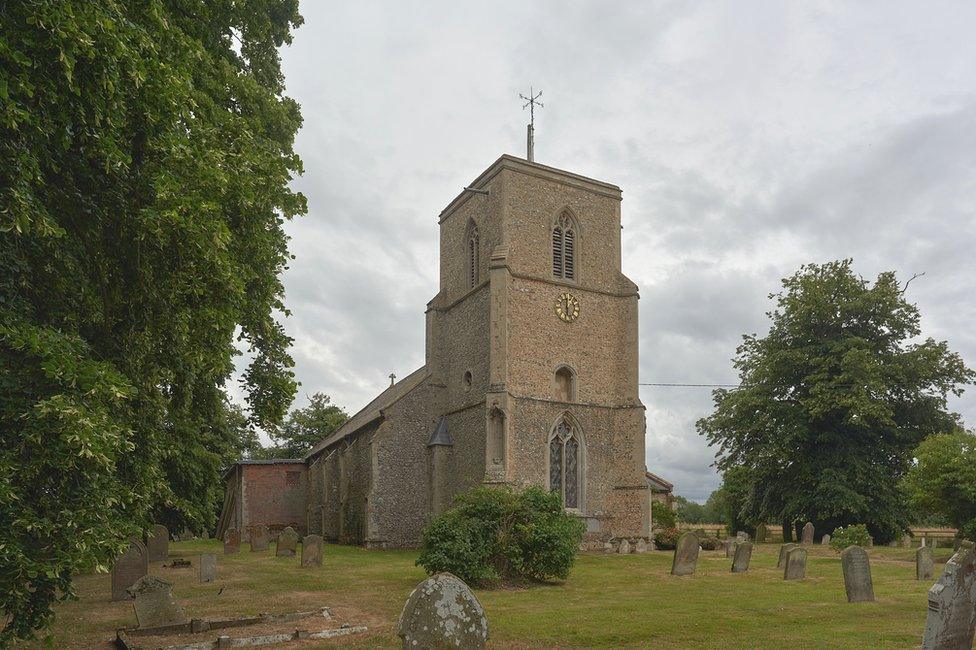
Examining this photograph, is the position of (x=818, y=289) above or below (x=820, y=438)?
above

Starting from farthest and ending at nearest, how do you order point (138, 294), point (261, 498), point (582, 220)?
point (261, 498) < point (582, 220) < point (138, 294)

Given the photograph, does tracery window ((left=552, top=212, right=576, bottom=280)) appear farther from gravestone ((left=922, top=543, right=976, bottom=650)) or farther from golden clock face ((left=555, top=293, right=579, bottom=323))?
gravestone ((left=922, top=543, right=976, bottom=650))

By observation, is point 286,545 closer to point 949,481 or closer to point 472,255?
point 472,255

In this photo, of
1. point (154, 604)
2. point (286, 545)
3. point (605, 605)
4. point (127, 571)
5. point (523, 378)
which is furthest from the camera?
point (523, 378)

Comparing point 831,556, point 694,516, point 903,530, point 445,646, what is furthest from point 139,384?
point 694,516

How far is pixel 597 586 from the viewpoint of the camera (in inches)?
612

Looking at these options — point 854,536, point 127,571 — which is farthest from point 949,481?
point 127,571

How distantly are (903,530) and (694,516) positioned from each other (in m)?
73.1

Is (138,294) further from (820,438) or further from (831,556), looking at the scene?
(820,438)

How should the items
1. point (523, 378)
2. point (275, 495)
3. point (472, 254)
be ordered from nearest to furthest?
1. point (523, 378)
2. point (472, 254)
3. point (275, 495)

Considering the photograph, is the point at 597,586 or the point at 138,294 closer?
the point at 138,294

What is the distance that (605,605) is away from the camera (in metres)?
12.4

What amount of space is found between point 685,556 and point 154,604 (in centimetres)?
1220

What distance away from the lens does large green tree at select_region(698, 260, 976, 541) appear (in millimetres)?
29109
